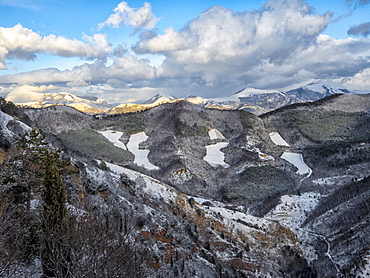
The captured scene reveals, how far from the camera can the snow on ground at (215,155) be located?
8575cm

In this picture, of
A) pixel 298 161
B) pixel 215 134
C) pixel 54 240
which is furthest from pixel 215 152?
pixel 54 240

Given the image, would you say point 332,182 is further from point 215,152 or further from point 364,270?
point 364,270

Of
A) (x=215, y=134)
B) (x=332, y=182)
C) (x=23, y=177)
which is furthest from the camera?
(x=215, y=134)

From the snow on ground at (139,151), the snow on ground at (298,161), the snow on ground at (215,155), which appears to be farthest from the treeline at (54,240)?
the snow on ground at (298,161)

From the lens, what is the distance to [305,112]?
13288 cm

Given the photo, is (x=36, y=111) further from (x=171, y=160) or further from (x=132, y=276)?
(x=132, y=276)

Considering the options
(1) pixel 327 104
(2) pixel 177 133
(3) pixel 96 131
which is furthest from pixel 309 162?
(3) pixel 96 131

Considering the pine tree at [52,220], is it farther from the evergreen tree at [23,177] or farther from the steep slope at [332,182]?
the steep slope at [332,182]

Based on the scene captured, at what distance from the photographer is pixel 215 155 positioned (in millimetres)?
91562

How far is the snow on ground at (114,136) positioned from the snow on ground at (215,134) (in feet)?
103

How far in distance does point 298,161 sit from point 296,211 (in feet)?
141

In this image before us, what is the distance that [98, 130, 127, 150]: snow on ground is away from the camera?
96500 millimetres

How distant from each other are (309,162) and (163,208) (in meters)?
69.1

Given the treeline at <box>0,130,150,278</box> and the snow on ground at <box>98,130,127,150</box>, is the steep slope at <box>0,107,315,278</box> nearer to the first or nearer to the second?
the treeline at <box>0,130,150,278</box>
